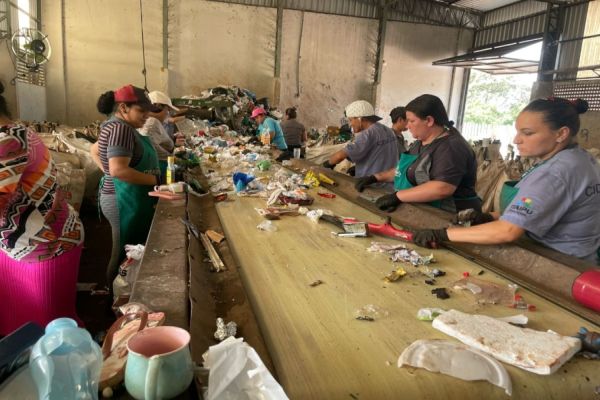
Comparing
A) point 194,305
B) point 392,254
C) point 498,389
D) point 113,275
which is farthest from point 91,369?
point 113,275

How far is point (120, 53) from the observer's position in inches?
466

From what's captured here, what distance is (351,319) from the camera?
4.17ft

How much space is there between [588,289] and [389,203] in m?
1.35

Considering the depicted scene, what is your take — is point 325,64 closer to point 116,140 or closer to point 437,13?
point 437,13

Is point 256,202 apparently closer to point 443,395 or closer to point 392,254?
point 392,254

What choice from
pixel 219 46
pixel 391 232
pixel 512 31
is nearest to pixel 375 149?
pixel 391 232

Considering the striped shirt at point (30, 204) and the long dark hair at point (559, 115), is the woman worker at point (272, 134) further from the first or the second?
the long dark hair at point (559, 115)

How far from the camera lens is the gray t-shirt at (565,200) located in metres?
1.66

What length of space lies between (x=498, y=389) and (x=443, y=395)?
14 centimetres

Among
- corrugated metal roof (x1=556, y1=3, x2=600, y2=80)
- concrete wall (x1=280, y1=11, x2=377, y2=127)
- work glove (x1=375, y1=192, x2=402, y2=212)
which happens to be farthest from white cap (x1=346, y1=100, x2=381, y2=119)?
concrete wall (x1=280, y1=11, x2=377, y2=127)

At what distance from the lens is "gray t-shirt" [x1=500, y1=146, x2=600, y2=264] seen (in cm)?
166

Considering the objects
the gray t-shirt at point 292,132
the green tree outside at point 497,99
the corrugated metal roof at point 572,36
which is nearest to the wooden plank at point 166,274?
the gray t-shirt at point 292,132

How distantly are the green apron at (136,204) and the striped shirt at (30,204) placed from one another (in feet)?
2.01

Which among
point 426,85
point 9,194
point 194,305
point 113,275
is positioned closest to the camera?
point 194,305
